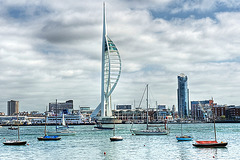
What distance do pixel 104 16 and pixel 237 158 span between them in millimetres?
137681

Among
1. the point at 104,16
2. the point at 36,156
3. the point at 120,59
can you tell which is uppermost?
the point at 104,16

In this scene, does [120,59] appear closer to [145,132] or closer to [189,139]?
[145,132]

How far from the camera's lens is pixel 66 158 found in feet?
144

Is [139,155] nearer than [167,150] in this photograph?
Yes

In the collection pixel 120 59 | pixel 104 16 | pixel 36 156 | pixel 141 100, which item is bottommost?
pixel 36 156

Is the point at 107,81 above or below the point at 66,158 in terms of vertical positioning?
above

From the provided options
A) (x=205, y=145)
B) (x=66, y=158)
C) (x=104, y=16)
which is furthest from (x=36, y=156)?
(x=104, y=16)

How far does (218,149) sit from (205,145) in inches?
80.4

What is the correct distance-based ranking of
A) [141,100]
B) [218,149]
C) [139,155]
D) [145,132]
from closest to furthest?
[139,155] < [218,149] < [145,132] < [141,100]

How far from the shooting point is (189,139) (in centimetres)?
6662

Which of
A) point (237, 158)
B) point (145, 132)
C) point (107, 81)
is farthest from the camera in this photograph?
point (107, 81)

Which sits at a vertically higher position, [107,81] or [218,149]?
[107,81]

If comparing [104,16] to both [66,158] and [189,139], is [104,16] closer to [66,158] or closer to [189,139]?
[189,139]

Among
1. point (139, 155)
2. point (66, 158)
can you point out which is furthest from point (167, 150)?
point (66, 158)
